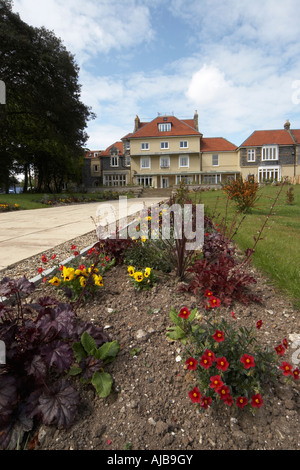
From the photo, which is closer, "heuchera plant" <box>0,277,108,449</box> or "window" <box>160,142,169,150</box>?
"heuchera plant" <box>0,277,108,449</box>

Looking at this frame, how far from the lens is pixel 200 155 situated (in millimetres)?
32312

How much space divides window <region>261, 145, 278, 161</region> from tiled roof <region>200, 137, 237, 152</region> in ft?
11.0

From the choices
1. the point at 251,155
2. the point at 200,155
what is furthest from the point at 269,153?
the point at 200,155

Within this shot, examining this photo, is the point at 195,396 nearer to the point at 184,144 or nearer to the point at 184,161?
the point at 184,161

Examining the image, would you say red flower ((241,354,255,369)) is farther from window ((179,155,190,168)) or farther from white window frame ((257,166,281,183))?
white window frame ((257,166,281,183))

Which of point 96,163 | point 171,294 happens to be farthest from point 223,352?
point 96,163

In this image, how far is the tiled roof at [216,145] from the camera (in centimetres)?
3261

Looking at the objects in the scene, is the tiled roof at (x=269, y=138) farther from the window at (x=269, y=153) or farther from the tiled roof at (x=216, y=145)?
the tiled roof at (x=216, y=145)

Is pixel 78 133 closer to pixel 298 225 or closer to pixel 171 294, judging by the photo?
pixel 298 225

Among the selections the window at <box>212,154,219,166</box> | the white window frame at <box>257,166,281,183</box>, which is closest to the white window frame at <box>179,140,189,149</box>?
the window at <box>212,154,219,166</box>

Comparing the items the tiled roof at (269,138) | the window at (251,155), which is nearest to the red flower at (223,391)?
the window at (251,155)

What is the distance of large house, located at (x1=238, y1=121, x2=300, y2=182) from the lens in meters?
31.5

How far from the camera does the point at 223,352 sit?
4.35 feet
